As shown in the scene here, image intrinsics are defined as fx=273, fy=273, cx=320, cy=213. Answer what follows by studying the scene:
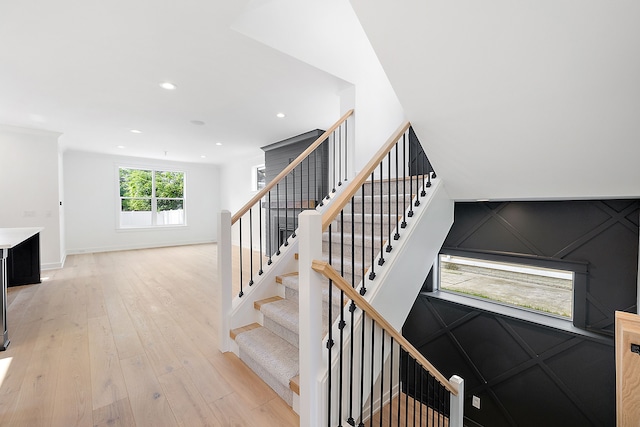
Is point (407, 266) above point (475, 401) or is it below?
above

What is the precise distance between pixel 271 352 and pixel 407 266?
3.85ft

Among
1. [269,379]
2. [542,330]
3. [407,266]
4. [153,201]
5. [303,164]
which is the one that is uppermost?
[303,164]

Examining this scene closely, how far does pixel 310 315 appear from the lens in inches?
54.9

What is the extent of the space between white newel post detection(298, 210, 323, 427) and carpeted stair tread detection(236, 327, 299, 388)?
0.30 meters

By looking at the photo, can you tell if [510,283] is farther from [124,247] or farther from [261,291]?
[124,247]

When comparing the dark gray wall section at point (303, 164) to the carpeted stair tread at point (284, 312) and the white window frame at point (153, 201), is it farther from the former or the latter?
the white window frame at point (153, 201)

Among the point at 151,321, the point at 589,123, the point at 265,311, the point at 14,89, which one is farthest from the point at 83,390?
the point at 14,89

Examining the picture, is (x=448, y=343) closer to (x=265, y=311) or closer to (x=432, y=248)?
(x=432, y=248)

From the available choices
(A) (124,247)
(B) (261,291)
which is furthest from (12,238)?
(A) (124,247)

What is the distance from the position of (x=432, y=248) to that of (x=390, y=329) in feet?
3.39

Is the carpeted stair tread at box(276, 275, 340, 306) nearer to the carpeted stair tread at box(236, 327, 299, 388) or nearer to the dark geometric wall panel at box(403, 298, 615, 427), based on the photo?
the carpeted stair tread at box(236, 327, 299, 388)

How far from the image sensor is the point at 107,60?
266 cm

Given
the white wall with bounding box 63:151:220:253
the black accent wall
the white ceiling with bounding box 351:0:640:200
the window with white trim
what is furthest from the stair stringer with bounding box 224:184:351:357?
the window with white trim

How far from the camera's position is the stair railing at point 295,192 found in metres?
2.62
